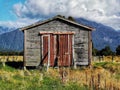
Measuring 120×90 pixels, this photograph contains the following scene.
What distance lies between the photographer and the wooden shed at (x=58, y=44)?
3444cm

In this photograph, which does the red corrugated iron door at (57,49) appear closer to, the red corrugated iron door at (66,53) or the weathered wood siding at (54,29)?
the red corrugated iron door at (66,53)

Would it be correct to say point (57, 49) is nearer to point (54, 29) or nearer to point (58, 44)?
point (58, 44)

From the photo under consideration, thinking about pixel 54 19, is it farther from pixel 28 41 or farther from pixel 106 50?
pixel 106 50

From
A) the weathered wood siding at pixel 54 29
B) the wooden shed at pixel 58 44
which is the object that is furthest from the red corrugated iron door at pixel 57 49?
the weathered wood siding at pixel 54 29

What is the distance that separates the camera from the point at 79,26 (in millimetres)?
34594

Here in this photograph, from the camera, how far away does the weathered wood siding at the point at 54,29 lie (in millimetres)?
34469

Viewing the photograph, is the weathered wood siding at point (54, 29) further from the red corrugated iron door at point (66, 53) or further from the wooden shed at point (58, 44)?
the red corrugated iron door at point (66, 53)

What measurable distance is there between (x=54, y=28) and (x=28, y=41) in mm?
2228

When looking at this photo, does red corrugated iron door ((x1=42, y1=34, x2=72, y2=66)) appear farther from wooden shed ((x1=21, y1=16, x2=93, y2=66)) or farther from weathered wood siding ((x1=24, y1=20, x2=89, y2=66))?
weathered wood siding ((x1=24, y1=20, x2=89, y2=66))

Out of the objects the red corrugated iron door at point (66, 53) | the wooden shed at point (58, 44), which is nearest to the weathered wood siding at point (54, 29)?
the wooden shed at point (58, 44)

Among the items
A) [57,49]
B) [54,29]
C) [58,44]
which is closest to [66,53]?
[57,49]

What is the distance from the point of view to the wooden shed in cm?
3444

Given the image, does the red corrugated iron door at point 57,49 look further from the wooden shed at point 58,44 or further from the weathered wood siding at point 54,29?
the weathered wood siding at point 54,29

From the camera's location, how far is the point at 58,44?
1362 inches
